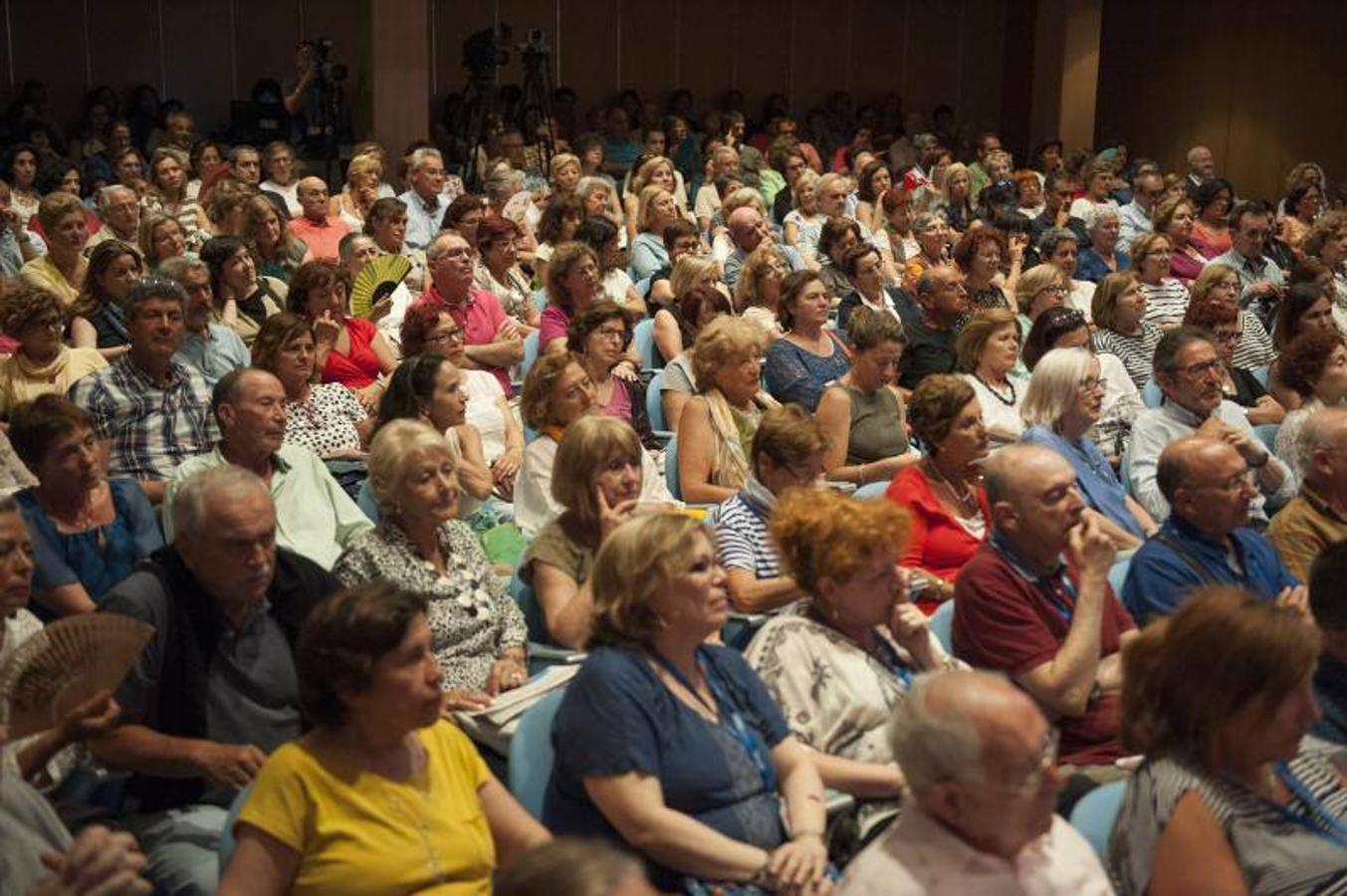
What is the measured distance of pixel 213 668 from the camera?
9.48 ft

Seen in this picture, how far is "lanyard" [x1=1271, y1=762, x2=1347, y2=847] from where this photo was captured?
Answer: 261 cm

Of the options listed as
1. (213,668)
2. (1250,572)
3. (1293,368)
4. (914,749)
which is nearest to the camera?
(914,749)

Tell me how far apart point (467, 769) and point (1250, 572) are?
1.87 metres

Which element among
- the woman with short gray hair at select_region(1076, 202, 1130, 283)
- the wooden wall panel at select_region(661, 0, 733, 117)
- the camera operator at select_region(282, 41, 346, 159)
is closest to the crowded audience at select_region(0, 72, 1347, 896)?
the woman with short gray hair at select_region(1076, 202, 1130, 283)

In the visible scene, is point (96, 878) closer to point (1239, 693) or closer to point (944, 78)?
point (1239, 693)

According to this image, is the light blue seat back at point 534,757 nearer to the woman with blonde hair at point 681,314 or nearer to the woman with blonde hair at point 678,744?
the woman with blonde hair at point 678,744

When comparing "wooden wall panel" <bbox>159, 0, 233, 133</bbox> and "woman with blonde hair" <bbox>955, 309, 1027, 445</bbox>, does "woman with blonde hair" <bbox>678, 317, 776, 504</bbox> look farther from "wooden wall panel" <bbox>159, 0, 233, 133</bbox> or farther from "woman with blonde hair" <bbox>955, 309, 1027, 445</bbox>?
"wooden wall panel" <bbox>159, 0, 233, 133</bbox>

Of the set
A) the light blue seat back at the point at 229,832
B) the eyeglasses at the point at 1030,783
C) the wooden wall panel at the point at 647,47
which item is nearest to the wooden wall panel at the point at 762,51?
the wooden wall panel at the point at 647,47

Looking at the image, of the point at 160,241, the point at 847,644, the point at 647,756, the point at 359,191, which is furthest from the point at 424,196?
the point at 647,756

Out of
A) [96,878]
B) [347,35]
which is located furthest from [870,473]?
[347,35]

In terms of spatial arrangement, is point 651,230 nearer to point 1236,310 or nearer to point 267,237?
point 267,237

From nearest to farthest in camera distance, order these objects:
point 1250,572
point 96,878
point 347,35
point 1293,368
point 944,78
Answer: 1. point 96,878
2. point 1250,572
3. point 1293,368
4. point 347,35
5. point 944,78

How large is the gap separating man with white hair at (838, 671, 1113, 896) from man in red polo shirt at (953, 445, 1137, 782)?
2.68 feet

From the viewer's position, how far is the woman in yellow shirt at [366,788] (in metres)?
2.39
